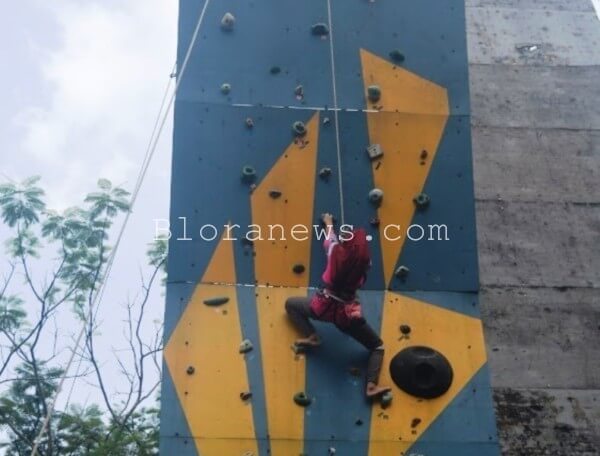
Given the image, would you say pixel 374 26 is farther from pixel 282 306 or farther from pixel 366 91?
pixel 282 306

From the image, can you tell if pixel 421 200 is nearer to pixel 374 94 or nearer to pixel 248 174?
pixel 374 94

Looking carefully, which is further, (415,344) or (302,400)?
(415,344)

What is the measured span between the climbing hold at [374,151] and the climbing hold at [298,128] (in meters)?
0.44

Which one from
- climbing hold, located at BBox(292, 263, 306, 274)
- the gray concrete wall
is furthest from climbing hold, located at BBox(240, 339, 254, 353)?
the gray concrete wall

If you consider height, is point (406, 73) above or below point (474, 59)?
below

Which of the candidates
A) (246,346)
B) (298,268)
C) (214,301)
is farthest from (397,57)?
(246,346)

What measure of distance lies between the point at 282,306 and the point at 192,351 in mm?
581

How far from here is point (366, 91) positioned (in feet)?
16.4

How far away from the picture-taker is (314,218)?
462cm

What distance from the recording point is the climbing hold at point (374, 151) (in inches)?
189

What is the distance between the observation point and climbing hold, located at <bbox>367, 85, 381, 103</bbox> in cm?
496

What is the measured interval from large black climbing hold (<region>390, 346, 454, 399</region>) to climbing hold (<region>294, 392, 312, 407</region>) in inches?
19.9

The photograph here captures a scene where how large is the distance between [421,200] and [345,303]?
38.5 inches

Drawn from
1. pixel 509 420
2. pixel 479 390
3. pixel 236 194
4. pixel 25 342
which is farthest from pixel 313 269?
pixel 25 342
